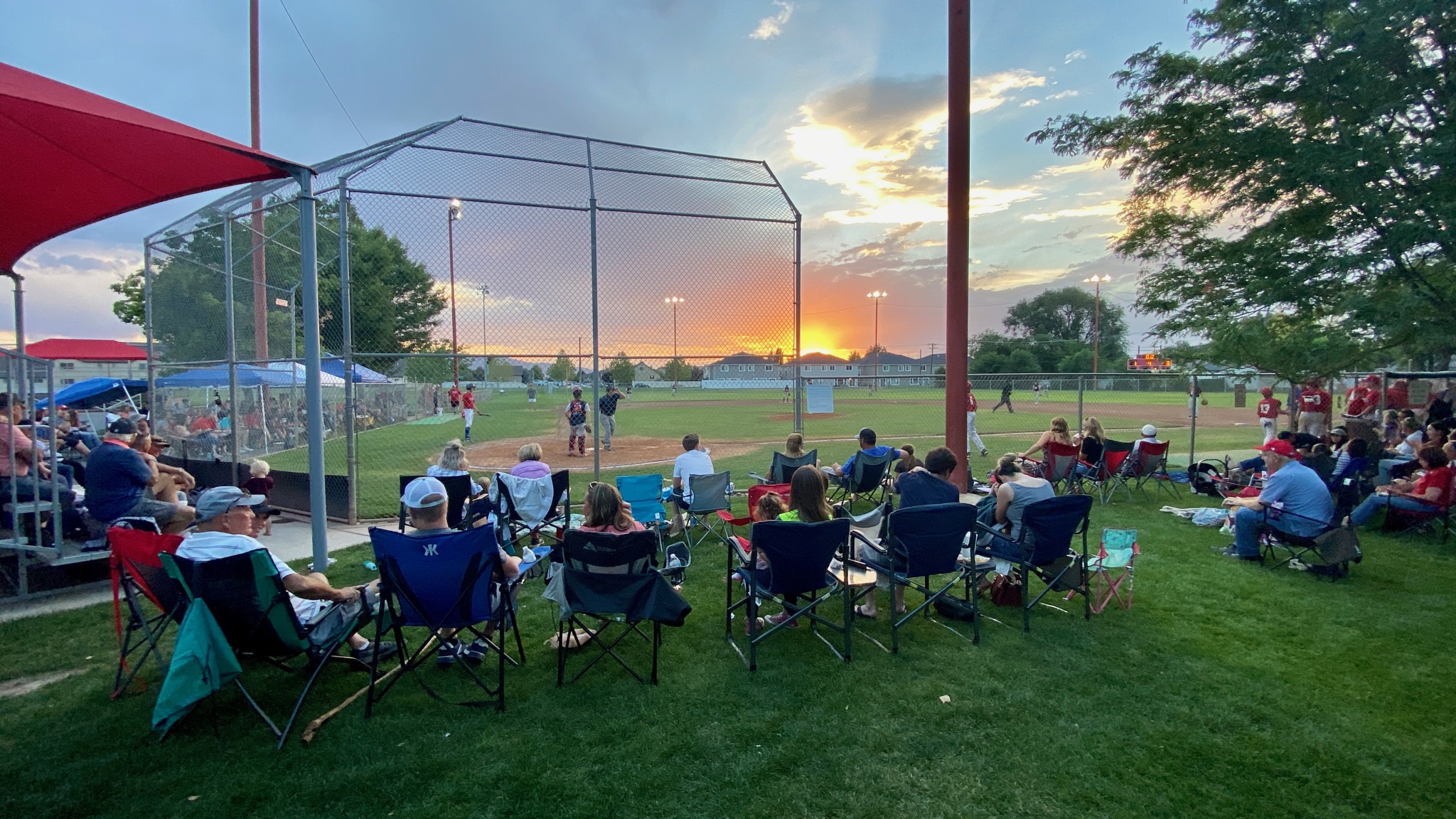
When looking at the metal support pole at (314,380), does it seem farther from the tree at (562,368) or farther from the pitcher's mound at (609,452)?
the pitcher's mound at (609,452)

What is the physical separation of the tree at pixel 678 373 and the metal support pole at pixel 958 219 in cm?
420

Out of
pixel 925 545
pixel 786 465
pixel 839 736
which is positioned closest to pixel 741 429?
pixel 786 465

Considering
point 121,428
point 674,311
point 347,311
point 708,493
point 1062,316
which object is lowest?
point 708,493

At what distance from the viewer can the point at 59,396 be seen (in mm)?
16078

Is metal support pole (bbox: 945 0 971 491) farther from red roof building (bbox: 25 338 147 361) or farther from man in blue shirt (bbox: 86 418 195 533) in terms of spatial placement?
red roof building (bbox: 25 338 147 361)

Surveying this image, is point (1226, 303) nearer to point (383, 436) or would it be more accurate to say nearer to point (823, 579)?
point (823, 579)

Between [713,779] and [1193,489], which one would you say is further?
[1193,489]

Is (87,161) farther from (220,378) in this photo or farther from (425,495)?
(220,378)

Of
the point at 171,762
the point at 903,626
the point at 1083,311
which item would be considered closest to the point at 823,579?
the point at 903,626

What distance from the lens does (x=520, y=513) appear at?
6.20m

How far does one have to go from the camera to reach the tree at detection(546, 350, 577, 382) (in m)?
7.98

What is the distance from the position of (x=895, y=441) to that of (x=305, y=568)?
Answer: 14.0m

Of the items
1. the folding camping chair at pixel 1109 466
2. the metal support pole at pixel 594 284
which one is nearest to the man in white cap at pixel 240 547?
the metal support pole at pixel 594 284

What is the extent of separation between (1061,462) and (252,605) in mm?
9315
